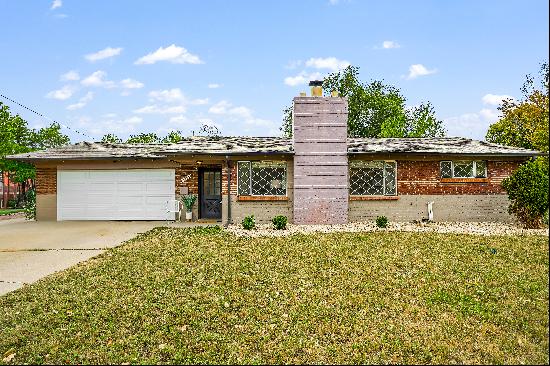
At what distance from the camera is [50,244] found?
11.3 m

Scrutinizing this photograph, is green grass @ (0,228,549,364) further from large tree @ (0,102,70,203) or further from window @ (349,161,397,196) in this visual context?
large tree @ (0,102,70,203)

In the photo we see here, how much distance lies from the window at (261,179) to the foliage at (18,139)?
1340 centimetres

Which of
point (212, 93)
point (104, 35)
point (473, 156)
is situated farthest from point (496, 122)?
point (104, 35)

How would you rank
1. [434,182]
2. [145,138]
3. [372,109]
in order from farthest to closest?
[145,138] → [372,109] → [434,182]

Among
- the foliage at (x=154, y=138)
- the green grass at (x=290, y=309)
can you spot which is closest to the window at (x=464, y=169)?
the green grass at (x=290, y=309)

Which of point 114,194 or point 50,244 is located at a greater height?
point 114,194

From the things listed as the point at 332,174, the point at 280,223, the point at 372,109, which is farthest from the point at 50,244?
the point at 372,109

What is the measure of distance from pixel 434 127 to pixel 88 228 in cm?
3556

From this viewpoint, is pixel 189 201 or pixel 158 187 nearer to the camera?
pixel 189 201

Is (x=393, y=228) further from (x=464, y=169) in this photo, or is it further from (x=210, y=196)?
(x=210, y=196)

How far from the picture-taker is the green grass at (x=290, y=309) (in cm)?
407

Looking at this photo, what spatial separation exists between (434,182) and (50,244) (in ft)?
46.0

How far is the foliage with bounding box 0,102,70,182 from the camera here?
85.3ft

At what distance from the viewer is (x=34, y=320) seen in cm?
510
